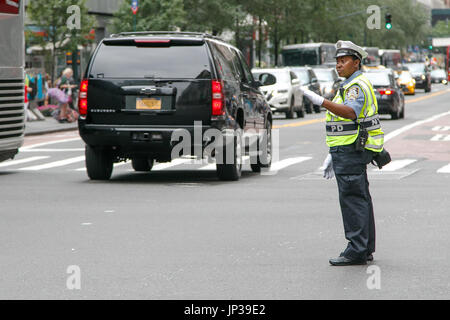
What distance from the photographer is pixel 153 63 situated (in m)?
14.9

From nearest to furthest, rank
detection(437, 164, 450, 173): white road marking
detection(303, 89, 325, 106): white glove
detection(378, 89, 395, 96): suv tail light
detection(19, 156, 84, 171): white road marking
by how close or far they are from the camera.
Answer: detection(303, 89, 325, 106): white glove → detection(437, 164, 450, 173): white road marking → detection(19, 156, 84, 171): white road marking → detection(378, 89, 395, 96): suv tail light

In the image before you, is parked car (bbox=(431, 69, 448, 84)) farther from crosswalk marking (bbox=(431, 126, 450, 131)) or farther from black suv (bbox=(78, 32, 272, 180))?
black suv (bbox=(78, 32, 272, 180))

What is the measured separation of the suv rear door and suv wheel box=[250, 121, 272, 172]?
2679 millimetres

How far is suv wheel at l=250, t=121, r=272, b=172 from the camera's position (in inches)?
682

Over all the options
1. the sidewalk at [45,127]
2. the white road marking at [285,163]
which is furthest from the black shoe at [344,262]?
the sidewalk at [45,127]

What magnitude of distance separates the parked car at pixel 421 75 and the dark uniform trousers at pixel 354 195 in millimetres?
65702

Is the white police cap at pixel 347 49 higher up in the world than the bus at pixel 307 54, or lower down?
higher up

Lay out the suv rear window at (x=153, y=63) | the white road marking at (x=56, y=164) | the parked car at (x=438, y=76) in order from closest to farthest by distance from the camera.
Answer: the suv rear window at (x=153, y=63), the white road marking at (x=56, y=164), the parked car at (x=438, y=76)

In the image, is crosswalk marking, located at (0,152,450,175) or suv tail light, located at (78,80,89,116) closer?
suv tail light, located at (78,80,89,116)

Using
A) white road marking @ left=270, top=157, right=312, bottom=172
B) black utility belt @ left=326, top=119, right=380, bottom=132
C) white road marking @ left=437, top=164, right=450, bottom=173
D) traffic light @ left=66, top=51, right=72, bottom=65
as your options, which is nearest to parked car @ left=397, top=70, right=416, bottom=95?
traffic light @ left=66, top=51, right=72, bottom=65

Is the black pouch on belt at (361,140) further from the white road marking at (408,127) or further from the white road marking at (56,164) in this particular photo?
the white road marking at (408,127)

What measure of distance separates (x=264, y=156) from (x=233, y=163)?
2.14 meters

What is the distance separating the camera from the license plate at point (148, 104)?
14812 mm

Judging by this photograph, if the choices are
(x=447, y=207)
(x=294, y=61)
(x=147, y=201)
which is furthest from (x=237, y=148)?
(x=294, y=61)
